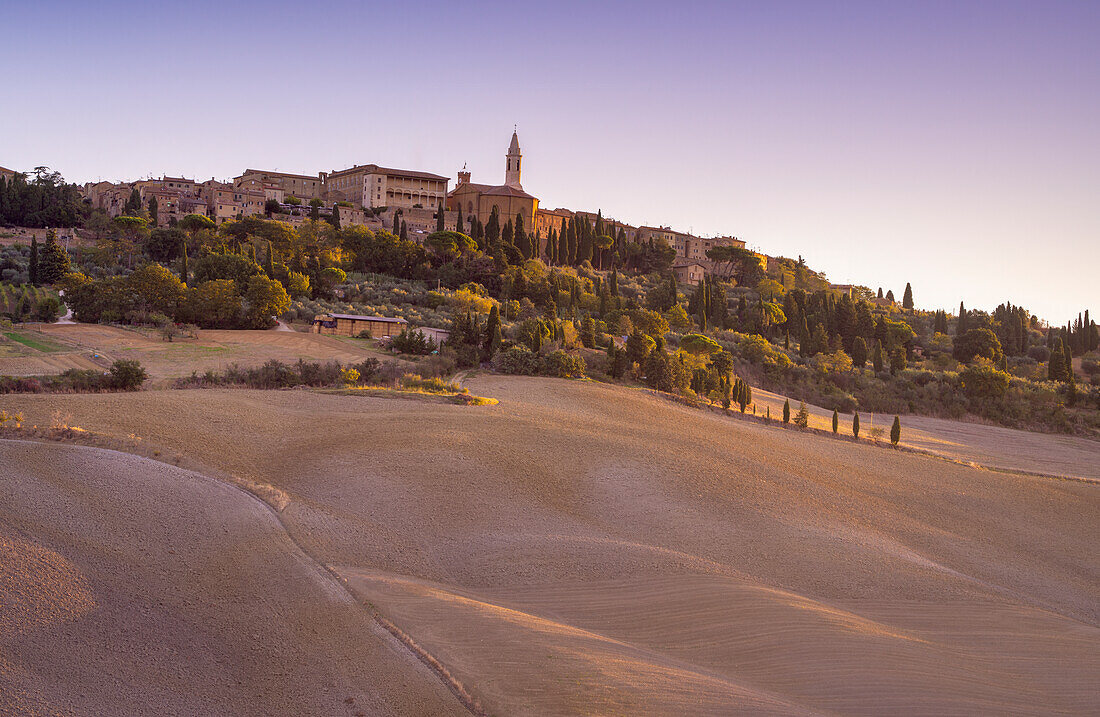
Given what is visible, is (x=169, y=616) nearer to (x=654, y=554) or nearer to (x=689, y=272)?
(x=654, y=554)

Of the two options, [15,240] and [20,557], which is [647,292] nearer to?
[15,240]

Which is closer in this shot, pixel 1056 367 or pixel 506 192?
pixel 1056 367

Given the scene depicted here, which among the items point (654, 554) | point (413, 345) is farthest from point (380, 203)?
point (654, 554)

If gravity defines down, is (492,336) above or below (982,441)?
above

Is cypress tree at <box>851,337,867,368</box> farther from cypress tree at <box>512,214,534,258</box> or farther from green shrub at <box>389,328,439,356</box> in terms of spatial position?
green shrub at <box>389,328,439,356</box>

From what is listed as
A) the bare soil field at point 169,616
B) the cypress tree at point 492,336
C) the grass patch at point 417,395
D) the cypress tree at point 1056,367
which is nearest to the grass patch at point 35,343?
the grass patch at point 417,395

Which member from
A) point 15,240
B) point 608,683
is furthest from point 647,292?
point 608,683
